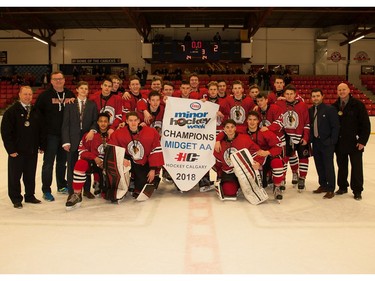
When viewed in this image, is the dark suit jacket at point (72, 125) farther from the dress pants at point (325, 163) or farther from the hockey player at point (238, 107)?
the dress pants at point (325, 163)

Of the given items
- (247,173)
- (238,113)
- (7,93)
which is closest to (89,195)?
(247,173)

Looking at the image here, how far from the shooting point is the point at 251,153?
15.7 feet

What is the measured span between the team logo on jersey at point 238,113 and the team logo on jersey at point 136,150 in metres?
1.39

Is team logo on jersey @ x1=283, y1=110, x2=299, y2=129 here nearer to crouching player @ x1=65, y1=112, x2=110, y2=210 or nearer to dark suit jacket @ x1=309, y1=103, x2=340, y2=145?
dark suit jacket @ x1=309, y1=103, x2=340, y2=145

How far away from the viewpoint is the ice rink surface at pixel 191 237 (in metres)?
2.82

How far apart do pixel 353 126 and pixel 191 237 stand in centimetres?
264

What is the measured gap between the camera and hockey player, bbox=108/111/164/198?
4742 mm

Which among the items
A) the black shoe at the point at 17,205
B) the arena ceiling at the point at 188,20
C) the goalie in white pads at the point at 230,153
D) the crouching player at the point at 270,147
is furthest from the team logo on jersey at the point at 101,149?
the arena ceiling at the point at 188,20

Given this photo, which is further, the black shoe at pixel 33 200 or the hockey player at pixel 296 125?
the hockey player at pixel 296 125

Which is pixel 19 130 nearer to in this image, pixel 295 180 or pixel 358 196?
pixel 295 180

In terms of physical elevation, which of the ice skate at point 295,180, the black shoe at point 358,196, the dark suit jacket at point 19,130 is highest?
the dark suit jacket at point 19,130

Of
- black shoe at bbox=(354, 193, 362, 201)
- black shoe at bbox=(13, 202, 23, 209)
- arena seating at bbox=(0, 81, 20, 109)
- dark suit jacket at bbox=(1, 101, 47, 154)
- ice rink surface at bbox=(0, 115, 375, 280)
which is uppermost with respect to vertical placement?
arena seating at bbox=(0, 81, 20, 109)

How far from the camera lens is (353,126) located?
4.84 m

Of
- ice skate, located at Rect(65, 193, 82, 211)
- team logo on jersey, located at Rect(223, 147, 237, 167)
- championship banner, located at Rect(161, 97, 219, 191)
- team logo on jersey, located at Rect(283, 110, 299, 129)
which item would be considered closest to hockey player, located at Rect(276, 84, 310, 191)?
team logo on jersey, located at Rect(283, 110, 299, 129)
